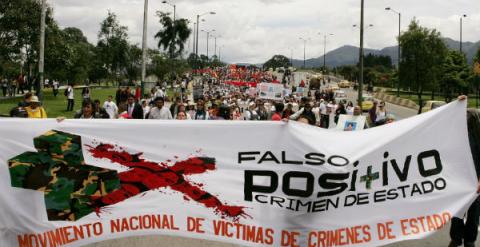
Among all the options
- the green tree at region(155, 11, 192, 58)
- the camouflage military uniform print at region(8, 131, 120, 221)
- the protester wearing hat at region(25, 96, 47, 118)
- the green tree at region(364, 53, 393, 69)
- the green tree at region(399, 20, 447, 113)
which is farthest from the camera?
the green tree at region(364, 53, 393, 69)

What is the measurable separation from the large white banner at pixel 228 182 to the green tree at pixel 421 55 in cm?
4770

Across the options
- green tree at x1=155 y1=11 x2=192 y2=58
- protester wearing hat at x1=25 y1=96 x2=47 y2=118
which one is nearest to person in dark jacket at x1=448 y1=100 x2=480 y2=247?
protester wearing hat at x1=25 y1=96 x2=47 y2=118

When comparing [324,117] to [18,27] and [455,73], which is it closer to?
[18,27]

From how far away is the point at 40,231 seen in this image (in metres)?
5.38

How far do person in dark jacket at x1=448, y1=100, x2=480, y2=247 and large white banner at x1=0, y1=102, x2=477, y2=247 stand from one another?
0.53 m

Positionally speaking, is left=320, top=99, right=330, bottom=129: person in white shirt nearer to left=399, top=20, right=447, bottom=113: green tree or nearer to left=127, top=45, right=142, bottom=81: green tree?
left=399, top=20, right=447, bottom=113: green tree

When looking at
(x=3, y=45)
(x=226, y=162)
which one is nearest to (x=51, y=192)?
(x=226, y=162)

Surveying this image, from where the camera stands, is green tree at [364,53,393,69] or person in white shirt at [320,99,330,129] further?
green tree at [364,53,393,69]

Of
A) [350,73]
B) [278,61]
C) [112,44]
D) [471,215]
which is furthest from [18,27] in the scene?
[278,61]

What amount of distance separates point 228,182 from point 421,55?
4918 cm

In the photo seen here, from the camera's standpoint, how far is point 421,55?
51375 millimetres

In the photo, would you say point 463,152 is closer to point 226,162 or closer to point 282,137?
point 282,137

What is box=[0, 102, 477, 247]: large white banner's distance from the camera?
5.36m

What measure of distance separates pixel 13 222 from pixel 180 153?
1.71m
